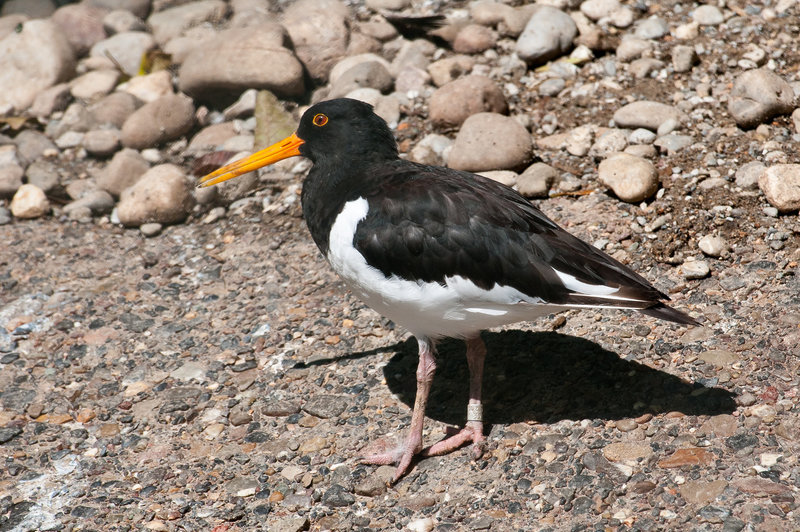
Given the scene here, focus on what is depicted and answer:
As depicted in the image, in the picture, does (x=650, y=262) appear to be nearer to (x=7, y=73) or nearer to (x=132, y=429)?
(x=132, y=429)

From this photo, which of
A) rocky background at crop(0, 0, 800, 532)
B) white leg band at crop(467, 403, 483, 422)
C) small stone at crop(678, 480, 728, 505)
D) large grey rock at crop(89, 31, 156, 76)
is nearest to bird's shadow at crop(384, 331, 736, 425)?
rocky background at crop(0, 0, 800, 532)

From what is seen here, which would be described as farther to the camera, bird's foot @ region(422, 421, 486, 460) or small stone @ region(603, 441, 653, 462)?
bird's foot @ region(422, 421, 486, 460)

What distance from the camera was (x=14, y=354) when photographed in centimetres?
511

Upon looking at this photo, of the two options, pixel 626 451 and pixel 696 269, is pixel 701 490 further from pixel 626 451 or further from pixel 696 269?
pixel 696 269

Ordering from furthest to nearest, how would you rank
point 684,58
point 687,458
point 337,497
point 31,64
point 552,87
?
point 31,64
point 552,87
point 684,58
point 337,497
point 687,458

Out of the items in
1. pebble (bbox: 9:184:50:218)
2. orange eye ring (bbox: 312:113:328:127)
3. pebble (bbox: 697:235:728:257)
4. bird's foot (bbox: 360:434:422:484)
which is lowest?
bird's foot (bbox: 360:434:422:484)

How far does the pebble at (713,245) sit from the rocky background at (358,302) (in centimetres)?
2

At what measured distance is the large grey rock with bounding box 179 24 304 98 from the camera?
22.9ft

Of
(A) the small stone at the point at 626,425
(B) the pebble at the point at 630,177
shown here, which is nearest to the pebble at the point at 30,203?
(B) the pebble at the point at 630,177

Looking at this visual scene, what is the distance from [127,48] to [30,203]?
233 centimetres

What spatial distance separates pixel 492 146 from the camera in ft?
18.4

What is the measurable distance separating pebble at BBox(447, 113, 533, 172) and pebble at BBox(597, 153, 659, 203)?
61cm

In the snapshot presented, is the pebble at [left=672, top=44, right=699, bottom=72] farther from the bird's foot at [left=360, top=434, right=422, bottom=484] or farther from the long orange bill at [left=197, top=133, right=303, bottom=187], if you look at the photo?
the bird's foot at [left=360, top=434, right=422, bottom=484]

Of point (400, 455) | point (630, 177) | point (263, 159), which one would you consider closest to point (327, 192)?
point (263, 159)
